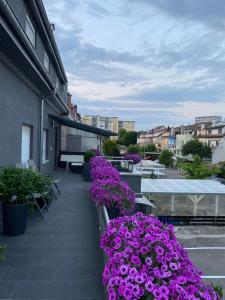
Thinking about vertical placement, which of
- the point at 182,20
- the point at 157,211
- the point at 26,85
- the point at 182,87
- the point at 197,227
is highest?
the point at 182,87

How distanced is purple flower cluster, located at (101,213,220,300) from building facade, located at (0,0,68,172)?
3748 millimetres

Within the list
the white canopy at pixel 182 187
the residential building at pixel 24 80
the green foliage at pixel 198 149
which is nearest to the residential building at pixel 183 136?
the green foliage at pixel 198 149

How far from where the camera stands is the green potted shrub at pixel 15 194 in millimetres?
4707

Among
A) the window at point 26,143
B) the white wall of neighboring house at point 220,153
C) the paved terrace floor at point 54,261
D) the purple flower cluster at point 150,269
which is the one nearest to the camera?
the purple flower cluster at point 150,269

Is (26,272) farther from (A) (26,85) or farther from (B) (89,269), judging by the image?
A: (A) (26,85)

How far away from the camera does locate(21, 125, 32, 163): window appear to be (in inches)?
359

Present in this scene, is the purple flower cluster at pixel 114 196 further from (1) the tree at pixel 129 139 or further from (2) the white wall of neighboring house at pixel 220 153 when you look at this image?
(1) the tree at pixel 129 139

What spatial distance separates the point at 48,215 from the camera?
6559 mm

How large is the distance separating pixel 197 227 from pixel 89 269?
47.1 ft

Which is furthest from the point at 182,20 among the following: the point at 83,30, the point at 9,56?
the point at 9,56

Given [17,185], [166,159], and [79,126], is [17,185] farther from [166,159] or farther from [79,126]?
[166,159]

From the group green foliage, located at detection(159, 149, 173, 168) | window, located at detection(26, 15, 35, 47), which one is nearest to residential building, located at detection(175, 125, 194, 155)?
green foliage, located at detection(159, 149, 173, 168)

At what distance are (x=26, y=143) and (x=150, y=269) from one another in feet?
27.0

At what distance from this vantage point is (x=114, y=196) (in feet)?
17.5
